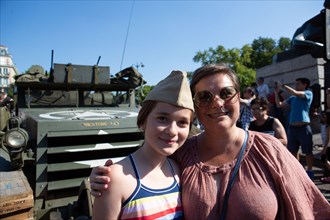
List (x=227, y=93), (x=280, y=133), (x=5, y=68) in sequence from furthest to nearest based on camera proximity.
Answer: (x=5, y=68)
(x=280, y=133)
(x=227, y=93)

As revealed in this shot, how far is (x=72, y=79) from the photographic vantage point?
4727 millimetres

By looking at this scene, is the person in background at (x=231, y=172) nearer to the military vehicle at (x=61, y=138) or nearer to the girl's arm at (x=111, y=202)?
the girl's arm at (x=111, y=202)

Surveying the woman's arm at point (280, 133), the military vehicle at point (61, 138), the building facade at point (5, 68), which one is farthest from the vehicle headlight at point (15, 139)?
the building facade at point (5, 68)

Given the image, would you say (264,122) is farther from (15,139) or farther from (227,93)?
(15,139)

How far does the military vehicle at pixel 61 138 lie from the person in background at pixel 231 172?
157 cm

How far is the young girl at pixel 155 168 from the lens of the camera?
1.36 m

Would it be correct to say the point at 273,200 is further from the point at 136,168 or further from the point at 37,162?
the point at 37,162

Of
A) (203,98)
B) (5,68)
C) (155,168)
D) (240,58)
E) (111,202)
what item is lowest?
(111,202)

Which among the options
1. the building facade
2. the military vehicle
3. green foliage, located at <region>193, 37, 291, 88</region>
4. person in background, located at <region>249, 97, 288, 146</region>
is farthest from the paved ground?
the building facade

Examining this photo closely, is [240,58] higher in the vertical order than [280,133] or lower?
higher

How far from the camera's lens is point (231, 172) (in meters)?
1.57

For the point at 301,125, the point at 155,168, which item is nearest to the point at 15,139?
the point at 155,168

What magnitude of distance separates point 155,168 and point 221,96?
1.72ft

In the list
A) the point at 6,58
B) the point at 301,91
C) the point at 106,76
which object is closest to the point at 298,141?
the point at 301,91
